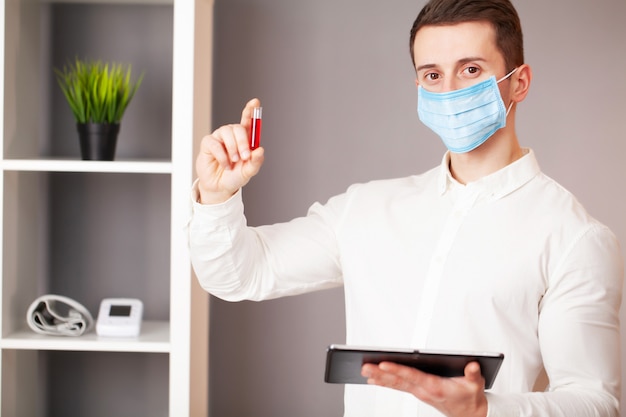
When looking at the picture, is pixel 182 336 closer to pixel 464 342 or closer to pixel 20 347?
pixel 20 347

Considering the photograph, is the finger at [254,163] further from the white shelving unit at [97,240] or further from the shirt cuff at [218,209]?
the white shelving unit at [97,240]

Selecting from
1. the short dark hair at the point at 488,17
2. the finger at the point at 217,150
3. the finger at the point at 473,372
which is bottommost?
the finger at the point at 473,372

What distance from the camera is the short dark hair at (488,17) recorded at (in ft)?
5.29

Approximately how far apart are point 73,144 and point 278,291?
122 centimetres

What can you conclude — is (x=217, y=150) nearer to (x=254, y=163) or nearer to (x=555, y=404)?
(x=254, y=163)

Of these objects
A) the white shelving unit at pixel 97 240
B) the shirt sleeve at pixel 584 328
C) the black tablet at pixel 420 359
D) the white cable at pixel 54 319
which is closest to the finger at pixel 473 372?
the black tablet at pixel 420 359

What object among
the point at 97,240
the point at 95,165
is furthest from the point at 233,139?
the point at 97,240

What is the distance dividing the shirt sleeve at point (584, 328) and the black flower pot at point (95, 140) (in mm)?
1328

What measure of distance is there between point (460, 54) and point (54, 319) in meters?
1.44

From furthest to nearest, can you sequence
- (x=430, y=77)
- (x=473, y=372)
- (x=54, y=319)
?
(x=54, y=319) < (x=430, y=77) < (x=473, y=372)

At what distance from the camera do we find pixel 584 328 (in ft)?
4.80

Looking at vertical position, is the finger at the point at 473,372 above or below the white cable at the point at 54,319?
above

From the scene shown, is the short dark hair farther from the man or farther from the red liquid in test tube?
the red liquid in test tube

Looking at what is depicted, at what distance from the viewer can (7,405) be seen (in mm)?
2314
